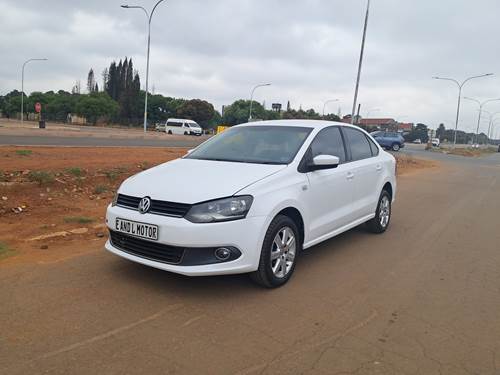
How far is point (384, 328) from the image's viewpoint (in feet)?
11.9

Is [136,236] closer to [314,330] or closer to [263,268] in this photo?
[263,268]

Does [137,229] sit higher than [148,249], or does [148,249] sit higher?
[137,229]

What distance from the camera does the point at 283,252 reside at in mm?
4402

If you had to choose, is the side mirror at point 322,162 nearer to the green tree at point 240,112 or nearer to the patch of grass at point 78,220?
the patch of grass at point 78,220

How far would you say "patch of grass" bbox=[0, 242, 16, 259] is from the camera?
196 inches

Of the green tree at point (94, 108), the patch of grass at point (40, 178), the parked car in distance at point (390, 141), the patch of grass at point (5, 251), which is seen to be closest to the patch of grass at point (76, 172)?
the patch of grass at point (40, 178)

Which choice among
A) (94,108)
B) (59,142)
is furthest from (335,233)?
(94,108)

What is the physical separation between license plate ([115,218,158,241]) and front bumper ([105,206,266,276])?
0.14 feet

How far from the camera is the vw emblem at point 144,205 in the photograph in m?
4.04

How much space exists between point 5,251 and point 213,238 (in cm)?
277

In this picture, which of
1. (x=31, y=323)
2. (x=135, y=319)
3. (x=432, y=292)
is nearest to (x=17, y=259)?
(x=31, y=323)

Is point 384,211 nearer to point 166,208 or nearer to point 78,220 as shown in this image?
point 166,208

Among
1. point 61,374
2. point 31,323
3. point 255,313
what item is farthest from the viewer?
point 255,313

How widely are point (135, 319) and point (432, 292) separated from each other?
2850 mm
